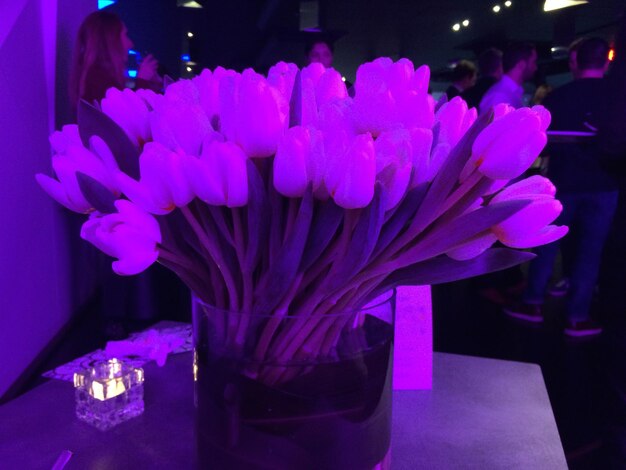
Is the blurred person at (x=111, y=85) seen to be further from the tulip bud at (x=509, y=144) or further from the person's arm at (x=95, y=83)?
the tulip bud at (x=509, y=144)

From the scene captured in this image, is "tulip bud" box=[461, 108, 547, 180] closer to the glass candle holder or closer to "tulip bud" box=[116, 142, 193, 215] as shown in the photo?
"tulip bud" box=[116, 142, 193, 215]

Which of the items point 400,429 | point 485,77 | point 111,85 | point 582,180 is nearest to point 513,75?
point 485,77

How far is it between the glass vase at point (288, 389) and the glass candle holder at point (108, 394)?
0.81 feet

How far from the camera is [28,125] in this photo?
233 centimetres

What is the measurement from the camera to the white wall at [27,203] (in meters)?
2.10

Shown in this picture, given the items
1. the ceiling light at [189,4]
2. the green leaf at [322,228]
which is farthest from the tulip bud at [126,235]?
the ceiling light at [189,4]

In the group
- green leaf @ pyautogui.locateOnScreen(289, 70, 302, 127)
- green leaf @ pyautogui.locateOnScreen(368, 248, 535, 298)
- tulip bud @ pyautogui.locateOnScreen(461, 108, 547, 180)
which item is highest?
green leaf @ pyautogui.locateOnScreen(289, 70, 302, 127)

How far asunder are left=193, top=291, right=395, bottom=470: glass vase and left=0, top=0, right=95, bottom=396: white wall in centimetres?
192

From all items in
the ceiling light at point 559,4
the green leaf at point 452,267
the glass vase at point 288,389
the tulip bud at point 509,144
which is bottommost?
the glass vase at point 288,389

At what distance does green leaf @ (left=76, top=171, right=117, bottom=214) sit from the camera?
15.5 inches

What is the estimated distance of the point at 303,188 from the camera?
14.6 inches

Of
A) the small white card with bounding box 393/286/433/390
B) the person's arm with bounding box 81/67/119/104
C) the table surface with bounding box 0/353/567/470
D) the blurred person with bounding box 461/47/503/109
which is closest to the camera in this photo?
the table surface with bounding box 0/353/567/470

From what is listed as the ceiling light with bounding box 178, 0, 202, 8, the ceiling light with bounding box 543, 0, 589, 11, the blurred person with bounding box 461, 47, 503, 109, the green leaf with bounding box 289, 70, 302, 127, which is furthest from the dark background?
the green leaf with bounding box 289, 70, 302, 127

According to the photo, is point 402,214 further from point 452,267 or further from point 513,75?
point 513,75
